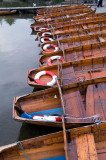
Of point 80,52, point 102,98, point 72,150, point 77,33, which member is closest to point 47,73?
point 80,52

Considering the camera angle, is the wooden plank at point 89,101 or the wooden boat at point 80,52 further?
the wooden boat at point 80,52

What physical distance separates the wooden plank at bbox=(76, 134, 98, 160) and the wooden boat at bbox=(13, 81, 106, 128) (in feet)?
2.32

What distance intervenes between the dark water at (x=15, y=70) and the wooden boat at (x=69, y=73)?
6.00 ft

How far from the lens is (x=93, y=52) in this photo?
34.8 feet

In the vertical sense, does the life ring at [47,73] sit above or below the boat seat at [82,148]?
above

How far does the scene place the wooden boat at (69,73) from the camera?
8297 mm

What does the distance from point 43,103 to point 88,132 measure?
2628 mm

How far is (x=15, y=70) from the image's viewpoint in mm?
12664

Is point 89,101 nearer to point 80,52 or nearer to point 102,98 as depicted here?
point 102,98

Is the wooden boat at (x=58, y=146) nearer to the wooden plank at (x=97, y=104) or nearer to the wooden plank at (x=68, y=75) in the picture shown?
the wooden plank at (x=97, y=104)

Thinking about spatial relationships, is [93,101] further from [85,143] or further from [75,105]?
[85,143]

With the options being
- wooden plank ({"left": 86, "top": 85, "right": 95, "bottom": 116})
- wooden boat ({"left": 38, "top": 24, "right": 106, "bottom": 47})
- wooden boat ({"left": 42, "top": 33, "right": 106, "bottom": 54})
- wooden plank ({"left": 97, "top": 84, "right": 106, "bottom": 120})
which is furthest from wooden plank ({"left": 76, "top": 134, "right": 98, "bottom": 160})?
wooden boat ({"left": 38, "top": 24, "right": 106, "bottom": 47})

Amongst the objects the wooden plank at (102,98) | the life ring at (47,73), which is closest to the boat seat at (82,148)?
the wooden plank at (102,98)

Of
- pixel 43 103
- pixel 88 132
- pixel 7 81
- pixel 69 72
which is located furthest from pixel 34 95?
pixel 7 81
